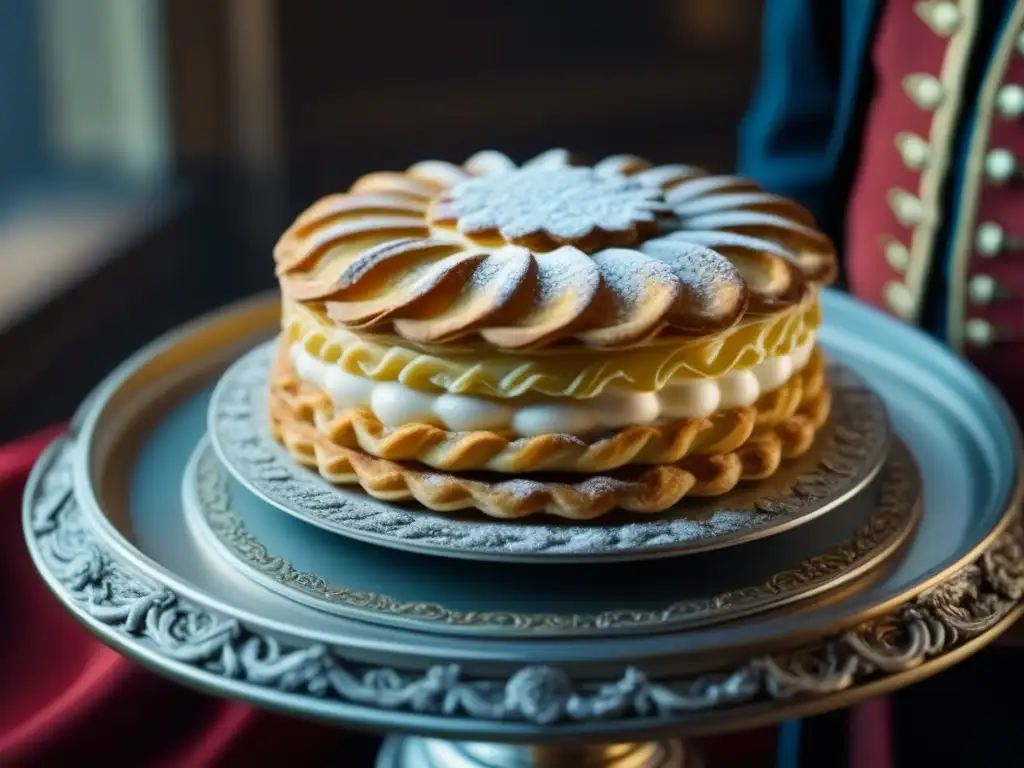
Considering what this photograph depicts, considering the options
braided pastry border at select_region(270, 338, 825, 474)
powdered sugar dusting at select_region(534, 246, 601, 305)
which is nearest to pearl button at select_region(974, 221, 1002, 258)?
braided pastry border at select_region(270, 338, 825, 474)

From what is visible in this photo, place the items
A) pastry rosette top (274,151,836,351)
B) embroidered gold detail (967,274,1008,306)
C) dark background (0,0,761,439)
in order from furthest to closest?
1. dark background (0,0,761,439)
2. embroidered gold detail (967,274,1008,306)
3. pastry rosette top (274,151,836,351)

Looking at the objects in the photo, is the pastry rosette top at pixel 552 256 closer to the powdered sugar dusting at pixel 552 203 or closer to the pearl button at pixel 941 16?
the powdered sugar dusting at pixel 552 203

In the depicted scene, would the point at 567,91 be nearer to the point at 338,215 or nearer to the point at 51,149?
A: the point at 51,149

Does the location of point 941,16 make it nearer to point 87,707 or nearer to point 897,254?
point 897,254

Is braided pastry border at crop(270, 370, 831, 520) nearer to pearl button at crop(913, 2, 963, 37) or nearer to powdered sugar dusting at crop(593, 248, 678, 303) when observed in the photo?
powdered sugar dusting at crop(593, 248, 678, 303)

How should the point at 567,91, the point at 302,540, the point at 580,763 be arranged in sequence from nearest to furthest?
the point at 302,540 → the point at 580,763 → the point at 567,91

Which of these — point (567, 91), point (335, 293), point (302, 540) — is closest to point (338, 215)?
point (335, 293)

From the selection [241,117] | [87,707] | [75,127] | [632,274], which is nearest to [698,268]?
[632,274]
